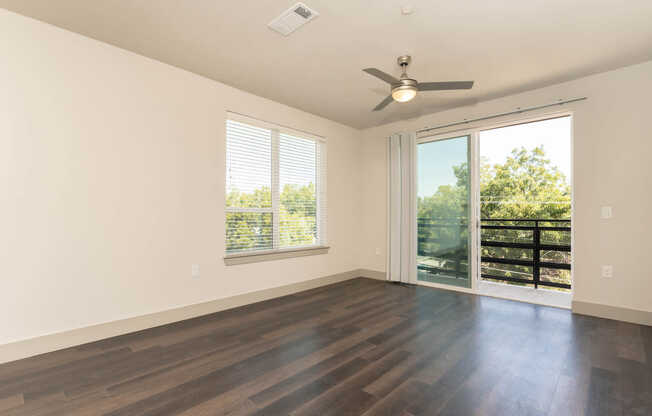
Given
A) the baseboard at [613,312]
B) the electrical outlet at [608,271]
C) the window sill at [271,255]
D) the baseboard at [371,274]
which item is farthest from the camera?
the baseboard at [371,274]

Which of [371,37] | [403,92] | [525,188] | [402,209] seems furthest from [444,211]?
[371,37]

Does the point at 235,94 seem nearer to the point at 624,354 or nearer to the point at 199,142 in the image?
the point at 199,142

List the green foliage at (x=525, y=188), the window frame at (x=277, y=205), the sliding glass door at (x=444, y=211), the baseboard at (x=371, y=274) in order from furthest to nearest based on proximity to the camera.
→ 1. the green foliage at (x=525, y=188)
2. the baseboard at (x=371, y=274)
3. the sliding glass door at (x=444, y=211)
4. the window frame at (x=277, y=205)

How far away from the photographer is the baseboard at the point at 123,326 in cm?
236

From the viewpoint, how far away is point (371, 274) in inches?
215

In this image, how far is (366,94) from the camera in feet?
13.2

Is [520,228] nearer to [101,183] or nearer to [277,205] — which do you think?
→ [277,205]

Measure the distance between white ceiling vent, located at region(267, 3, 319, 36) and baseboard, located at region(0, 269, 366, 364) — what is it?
2939mm

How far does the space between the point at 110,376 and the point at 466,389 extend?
7.81ft

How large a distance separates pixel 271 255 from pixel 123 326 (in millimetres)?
1807

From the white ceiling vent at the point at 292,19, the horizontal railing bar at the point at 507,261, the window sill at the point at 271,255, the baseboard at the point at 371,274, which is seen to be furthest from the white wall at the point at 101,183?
the horizontal railing bar at the point at 507,261

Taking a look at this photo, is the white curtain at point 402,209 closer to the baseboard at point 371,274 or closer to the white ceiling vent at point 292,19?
the baseboard at point 371,274

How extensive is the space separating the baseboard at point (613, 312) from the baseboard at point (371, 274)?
2602mm

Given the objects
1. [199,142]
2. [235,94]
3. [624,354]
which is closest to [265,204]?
[199,142]
